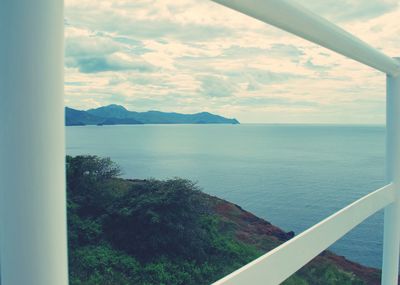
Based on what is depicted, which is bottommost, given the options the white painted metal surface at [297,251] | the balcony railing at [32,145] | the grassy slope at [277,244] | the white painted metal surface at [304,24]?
the grassy slope at [277,244]

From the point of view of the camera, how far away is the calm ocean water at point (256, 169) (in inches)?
382

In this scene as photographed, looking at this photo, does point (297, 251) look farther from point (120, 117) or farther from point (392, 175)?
point (120, 117)

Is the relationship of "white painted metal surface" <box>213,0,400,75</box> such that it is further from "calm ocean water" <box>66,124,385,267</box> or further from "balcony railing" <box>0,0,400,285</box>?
"calm ocean water" <box>66,124,385,267</box>

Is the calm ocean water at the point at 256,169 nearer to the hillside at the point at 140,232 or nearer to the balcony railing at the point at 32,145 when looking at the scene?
the hillside at the point at 140,232

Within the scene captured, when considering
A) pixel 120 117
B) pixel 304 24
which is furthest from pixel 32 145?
pixel 120 117

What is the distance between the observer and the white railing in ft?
1.35

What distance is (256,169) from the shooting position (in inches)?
640

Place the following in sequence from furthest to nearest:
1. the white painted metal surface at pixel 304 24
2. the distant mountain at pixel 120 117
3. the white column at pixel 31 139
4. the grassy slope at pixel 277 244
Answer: the grassy slope at pixel 277 244 < the distant mountain at pixel 120 117 < the white painted metal surface at pixel 304 24 < the white column at pixel 31 139

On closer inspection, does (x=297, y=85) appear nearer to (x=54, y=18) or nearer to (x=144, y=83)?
(x=144, y=83)

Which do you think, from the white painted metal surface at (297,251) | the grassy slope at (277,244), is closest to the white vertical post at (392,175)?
the white painted metal surface at (297,251)

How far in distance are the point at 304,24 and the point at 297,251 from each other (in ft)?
0.84

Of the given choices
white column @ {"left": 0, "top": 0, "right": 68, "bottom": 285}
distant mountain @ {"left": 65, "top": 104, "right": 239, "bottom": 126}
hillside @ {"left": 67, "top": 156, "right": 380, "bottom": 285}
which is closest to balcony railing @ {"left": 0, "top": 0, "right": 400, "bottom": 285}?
white column @ {"left": 0, "top": 0, "right": 68, "bottom": 285}

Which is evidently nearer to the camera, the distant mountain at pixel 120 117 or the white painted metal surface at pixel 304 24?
the white painted metal surface at pixel 304 24

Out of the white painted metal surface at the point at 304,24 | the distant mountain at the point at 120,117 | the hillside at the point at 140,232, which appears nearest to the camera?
the white painted metal surface at the point at 304,24
